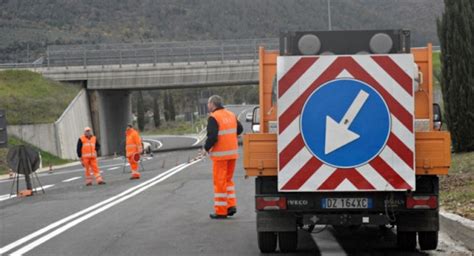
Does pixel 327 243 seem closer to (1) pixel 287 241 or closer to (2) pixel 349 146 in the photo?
(1) pixel 287 241

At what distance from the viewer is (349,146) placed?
8625 millimetres

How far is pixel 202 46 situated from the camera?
5566 cm

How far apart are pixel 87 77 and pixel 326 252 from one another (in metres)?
45.8

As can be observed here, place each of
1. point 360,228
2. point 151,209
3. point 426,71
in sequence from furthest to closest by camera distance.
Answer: point 151,209 < point 360,228 < point 426,71

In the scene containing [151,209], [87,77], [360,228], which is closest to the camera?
[360,228]

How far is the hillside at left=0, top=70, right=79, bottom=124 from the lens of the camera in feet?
150

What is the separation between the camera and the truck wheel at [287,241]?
9547 mm

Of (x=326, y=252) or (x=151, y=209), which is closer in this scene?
(x=326, y=252)

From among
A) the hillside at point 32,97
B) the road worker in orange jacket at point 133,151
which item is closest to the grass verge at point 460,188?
the road worker in orange jacket at point 133,151

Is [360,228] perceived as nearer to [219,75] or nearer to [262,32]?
[219,75]

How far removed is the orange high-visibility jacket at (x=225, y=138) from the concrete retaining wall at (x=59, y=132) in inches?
1275

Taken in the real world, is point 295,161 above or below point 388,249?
above

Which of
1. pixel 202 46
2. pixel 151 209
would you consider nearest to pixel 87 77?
pixel 202 46

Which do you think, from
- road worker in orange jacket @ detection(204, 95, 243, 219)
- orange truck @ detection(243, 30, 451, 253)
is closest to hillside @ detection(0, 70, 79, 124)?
road worker in orange jacket @ detection(204, 95, 243, 219)
